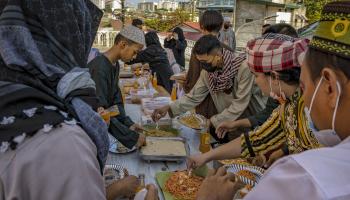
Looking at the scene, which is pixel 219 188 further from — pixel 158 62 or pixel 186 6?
pixel 186 6

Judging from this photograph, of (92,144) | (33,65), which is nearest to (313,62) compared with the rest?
(92,144)

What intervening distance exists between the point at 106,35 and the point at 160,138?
31.0 feet

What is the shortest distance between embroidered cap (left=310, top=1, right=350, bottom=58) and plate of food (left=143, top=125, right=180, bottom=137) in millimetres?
1758

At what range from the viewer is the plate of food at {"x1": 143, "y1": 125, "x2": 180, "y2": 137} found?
2535mm

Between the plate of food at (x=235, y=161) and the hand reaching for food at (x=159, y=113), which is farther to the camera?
the hand reaching for food at (x=159, y=113)

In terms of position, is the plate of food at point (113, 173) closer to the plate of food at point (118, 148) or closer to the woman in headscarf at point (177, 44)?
the plate of food at point (118, 148)

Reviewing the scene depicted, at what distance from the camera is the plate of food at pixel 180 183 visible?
1698 millimetres

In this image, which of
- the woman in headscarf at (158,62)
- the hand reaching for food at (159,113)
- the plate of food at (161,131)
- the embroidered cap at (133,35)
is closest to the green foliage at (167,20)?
the woman in headscarf at (158,62)

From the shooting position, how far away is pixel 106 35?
11266 mm

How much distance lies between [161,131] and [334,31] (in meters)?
1.90

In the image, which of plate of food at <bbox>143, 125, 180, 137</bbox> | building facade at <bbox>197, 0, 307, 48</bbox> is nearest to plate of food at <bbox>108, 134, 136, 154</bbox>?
plate of food at <bbox>143, 125, 180, 137</bbox>

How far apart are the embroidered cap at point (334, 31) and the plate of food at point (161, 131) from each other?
5.77 ft

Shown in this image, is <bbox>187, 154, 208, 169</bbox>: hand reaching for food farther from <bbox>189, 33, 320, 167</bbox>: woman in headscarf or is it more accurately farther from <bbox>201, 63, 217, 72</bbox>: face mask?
<bbox>201, 63, 217, 72</bbox>: face mask

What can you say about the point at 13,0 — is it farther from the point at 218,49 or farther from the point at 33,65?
the point at 218,49
